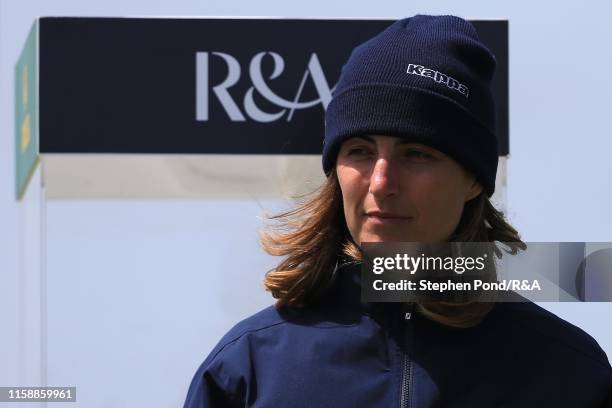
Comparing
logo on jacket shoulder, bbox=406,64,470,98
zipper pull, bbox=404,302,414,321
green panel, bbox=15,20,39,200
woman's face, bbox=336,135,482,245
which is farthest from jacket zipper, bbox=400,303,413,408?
green panel, bbox=15,20,39,200

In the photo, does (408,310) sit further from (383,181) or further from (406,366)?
(383,181)

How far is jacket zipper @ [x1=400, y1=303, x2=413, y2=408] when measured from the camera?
1949mm

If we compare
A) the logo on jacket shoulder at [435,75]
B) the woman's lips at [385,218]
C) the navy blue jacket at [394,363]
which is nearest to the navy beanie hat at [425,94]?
the logo on jacket shoulder at [435,75]

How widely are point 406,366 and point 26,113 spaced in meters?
1.91

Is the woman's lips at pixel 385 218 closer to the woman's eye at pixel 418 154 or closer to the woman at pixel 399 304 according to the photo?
the woman at pixel 399 304

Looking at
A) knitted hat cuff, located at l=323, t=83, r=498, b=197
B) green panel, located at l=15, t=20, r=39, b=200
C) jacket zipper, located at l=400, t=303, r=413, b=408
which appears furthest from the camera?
green panel, located at l=15, t=20, r=39, b=200

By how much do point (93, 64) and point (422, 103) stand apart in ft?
5.20

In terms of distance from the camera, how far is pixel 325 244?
6.98 feet

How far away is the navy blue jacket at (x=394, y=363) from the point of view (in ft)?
6.47

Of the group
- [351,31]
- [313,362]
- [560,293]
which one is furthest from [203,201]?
[313,362]

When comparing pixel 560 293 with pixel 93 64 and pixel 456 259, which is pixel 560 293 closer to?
pixel 456 259

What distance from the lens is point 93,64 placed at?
11.3 feet

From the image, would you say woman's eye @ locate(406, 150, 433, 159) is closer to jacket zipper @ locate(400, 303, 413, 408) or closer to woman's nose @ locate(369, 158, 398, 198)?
woman's nose @ locate(369, 158, 398, 198)

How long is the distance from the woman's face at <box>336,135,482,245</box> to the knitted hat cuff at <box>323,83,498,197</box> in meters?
0.02
